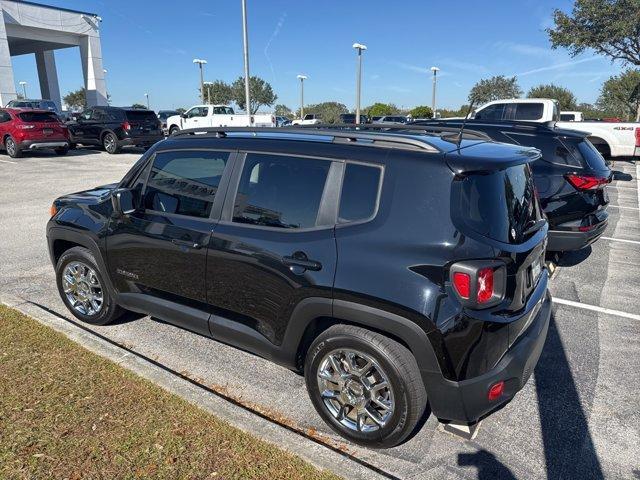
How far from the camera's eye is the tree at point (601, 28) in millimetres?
24391

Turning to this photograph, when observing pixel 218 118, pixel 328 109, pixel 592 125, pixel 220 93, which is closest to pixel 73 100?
pixel 220 93

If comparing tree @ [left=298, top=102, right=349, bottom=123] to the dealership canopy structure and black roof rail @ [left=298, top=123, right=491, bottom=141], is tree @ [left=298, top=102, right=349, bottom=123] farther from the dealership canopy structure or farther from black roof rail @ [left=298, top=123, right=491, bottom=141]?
black roof rail @ [left=298, top=123, right=491, bottom=141]

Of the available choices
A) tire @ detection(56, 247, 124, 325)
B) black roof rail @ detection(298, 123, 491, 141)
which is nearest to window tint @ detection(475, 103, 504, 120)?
black roof rail @ detection(298, 123, 491, 141)

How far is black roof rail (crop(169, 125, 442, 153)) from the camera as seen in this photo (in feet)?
8.25

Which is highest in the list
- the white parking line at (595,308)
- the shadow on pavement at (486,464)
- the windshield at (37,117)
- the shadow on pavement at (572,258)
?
the windshield at (37,117)

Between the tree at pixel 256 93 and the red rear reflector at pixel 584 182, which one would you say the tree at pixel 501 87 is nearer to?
the tree at pixel 256 93

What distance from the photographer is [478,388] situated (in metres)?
2.34

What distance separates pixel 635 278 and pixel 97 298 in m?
5.94

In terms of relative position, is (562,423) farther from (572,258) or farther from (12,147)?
(12,147)

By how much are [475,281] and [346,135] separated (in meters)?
1.19

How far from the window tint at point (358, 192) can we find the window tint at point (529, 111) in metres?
14.0

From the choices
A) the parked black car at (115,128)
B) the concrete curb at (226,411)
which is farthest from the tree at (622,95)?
the concrete curb at (226,411)

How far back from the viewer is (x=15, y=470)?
94.0 inches

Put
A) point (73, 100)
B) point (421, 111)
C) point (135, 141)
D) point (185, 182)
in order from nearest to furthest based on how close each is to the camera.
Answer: point (185, 182) → point (135, 141) → point (421, 111) → point (73, 100)
